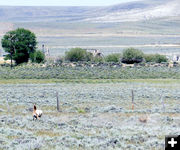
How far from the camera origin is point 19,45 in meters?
53.6

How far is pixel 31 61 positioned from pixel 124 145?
41404 mm

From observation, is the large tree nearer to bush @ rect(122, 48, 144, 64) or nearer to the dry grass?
bush @ rect(122, 48, 144, 64)

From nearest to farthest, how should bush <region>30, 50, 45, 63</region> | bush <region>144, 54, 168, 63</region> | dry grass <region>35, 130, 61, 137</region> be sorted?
dry grass <region>35, 130, 61, 137</region>
bush <region>30, 50, 45, 63</region>
bush <region>144, 54, 168, 63</region>

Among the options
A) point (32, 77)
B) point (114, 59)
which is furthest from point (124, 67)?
point (32, 77)

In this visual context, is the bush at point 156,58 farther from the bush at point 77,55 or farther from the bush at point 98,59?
the bush at point 77,55

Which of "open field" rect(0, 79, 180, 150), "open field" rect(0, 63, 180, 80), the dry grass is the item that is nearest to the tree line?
"open field" rect(0, 63, 180, 80)

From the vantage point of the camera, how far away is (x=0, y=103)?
2264 centimetres

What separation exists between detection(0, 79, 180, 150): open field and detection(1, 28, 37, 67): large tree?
28.7m

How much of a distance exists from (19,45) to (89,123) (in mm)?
38544

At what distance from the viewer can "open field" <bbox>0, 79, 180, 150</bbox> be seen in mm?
12823

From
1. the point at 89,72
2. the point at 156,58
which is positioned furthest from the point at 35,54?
the point at 156,58

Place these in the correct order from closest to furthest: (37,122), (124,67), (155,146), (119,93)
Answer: (155,146)
(37,122)
(119,93)
(124,67)

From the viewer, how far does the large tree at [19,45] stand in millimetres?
53438

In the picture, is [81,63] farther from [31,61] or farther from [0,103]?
[0,103]
